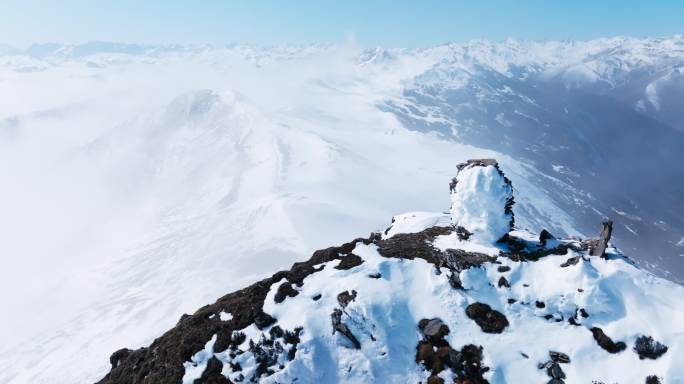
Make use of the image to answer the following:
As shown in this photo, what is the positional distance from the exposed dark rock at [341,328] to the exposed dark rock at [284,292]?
18.7 feet

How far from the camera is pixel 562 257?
46.1 meters

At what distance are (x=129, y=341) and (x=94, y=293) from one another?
222ft

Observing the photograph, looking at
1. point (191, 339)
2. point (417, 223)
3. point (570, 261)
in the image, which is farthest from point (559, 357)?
point (191, 339)

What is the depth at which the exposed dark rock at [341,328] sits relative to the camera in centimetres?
3856

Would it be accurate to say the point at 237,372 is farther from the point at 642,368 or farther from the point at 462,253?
the point at 642,368

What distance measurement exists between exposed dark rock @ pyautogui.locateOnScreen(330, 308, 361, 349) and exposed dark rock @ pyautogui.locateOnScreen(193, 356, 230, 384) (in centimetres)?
1045

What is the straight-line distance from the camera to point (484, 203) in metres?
52.0

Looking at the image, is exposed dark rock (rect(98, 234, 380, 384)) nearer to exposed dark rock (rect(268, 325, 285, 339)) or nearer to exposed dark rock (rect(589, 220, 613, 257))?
exposed dark rock (rect(268, 325, 285, 339))

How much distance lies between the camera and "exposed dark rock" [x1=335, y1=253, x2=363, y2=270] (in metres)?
47.9

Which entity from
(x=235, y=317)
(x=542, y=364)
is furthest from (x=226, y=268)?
(x=542, y=364)

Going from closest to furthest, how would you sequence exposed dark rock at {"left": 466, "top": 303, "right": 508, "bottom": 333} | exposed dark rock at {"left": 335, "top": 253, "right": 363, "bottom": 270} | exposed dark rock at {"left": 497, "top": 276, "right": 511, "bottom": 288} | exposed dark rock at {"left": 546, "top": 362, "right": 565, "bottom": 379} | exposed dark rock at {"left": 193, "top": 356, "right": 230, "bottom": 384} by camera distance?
exposed dark rock at {"left": 546, "top": 362, "right": 565, "bottom": 379}, exposed dark rock at {"left": 193, "top": 356, "right": 230, "bottom": 384}, exposed dark rock at {"left": 466, "top": 303, "right": 508, "bottom": 333}, exposed dark rock at {"left": 497, "top": 276, "right": 511, "bottom": 288}, exposed dark rock at {"left": 335, "top": 253, "right": 363, "bottom": 270}

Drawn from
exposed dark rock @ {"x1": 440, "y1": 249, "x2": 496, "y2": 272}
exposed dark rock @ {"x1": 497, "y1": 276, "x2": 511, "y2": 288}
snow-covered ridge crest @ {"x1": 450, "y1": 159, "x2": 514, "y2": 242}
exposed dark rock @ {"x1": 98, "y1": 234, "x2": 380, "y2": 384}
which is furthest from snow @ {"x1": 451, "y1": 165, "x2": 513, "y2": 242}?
exposed dark rock @ {"x1": 98, "y1": 234, "x2": 380, "y2": 384}

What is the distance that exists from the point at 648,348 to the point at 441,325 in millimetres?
16835

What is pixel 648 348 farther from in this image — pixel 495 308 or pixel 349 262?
pixel 349 262
